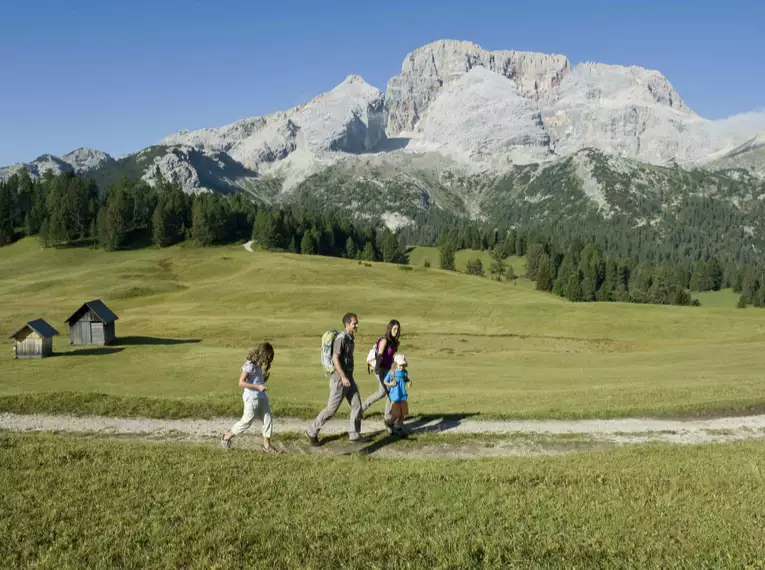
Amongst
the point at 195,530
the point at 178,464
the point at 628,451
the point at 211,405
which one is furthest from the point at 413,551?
the point at 211,405

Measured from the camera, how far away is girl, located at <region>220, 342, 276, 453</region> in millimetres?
16312

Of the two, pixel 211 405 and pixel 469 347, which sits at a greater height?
pixel 211 405

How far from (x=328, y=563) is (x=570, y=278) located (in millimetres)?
180373

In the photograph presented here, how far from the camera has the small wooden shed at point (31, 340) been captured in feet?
167

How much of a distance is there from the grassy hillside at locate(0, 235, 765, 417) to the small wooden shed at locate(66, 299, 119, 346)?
197 cm

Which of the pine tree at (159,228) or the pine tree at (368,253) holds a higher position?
the pine tree at (159,228)

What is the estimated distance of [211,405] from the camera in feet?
78.0

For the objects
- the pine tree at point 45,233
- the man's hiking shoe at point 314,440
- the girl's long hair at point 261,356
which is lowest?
the man's hiking shoe at point 314,440

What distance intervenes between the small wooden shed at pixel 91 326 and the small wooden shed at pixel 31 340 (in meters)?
7.51

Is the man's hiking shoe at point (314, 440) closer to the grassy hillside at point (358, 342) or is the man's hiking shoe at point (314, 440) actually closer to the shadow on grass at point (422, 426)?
the shadow on grass at point (422, 426)

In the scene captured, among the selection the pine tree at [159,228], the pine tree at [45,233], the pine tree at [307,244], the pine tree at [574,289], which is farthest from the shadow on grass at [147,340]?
the pine tree at [574,289]

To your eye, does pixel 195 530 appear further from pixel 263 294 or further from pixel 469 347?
pixel 263 294

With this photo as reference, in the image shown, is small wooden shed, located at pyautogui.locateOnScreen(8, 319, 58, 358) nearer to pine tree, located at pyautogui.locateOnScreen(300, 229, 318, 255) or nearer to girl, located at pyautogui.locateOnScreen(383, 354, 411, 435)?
girl, located at pyautogui.locateOnScreen(383, 354, 411, 435)

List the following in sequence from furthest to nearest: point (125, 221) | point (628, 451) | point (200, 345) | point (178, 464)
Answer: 1. point (125, 221)
2. point (200, 345)
3. point (628, 451)
4. point (178, 464)
